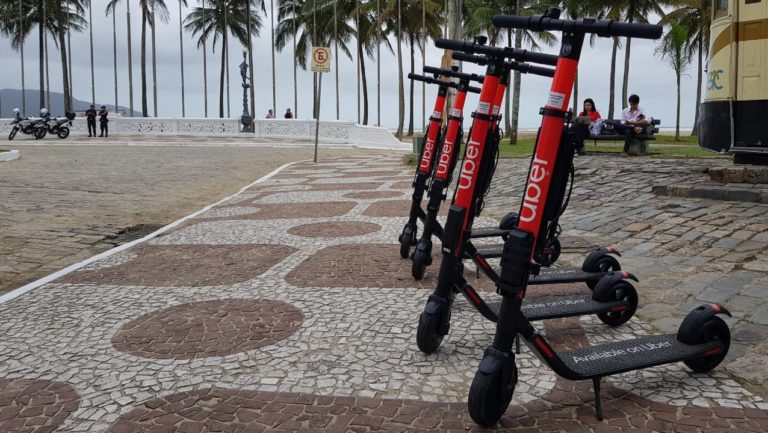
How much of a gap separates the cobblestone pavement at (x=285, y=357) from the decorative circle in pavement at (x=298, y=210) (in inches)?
86.4

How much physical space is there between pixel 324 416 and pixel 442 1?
41262mm

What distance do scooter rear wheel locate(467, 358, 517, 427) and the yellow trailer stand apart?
7.07 metres

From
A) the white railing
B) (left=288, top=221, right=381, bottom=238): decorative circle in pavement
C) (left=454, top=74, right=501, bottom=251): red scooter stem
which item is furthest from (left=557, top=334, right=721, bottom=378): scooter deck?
the white railing

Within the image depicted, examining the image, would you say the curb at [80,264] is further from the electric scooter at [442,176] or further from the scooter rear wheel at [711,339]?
the scooter rear wheel at [711,339]

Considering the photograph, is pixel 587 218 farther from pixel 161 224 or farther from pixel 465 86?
pixel 161 224

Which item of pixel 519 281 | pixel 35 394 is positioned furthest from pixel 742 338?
pixel 35 394

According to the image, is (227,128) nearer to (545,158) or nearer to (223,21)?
(223,21)

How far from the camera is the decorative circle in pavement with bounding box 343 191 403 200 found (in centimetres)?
1045

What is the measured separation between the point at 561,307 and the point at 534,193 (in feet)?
4.60

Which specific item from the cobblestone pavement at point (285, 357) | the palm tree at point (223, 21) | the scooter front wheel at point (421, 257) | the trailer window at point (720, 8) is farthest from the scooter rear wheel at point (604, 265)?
the palm tree at point (223, 21)

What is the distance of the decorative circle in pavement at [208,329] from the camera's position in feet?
11.9

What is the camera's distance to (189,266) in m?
5.73

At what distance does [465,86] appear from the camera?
4.70 m

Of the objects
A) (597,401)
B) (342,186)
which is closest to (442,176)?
(597,401)
